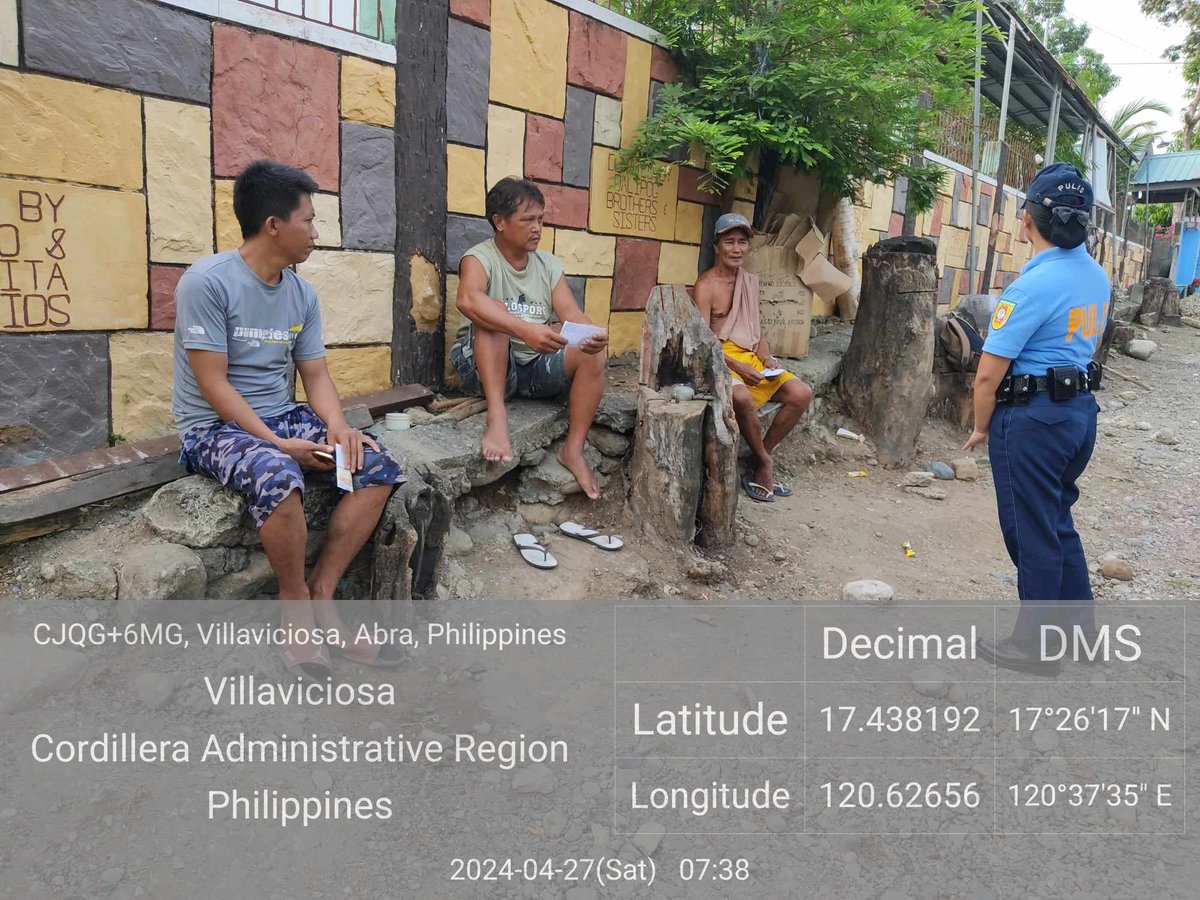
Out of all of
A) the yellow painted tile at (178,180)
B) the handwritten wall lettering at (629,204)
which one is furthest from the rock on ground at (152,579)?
the handwritten wall lettering at (629,204)

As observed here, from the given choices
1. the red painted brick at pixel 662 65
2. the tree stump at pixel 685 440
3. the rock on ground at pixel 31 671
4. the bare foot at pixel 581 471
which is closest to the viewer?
the rock on ground at pixel 31 671

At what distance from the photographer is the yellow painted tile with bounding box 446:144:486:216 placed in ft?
13.5

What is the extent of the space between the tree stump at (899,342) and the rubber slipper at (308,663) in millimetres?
3984

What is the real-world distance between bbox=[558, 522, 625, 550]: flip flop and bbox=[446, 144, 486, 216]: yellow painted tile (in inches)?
64.7

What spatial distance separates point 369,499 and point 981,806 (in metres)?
1.93

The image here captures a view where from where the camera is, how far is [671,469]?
3695 mm

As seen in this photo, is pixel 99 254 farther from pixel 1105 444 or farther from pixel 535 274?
pixel 1105 444

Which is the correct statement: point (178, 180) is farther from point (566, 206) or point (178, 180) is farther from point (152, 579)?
point (566, 206)

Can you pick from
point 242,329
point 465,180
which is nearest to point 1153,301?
point 465,180

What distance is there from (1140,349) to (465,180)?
30.9 feet

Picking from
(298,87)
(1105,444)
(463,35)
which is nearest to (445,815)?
(298,87)

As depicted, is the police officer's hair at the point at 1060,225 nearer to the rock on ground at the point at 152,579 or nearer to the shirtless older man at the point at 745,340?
the shirtless older man at the point at 745,340

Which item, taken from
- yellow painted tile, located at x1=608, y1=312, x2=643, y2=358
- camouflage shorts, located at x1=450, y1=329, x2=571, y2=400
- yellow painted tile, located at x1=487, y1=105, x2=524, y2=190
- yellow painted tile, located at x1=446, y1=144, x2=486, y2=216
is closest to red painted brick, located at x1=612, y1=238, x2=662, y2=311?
yellow painted tile, located at x1=608, y1=312, x2=643, y2=358

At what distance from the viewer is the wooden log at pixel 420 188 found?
3830 millimetres
